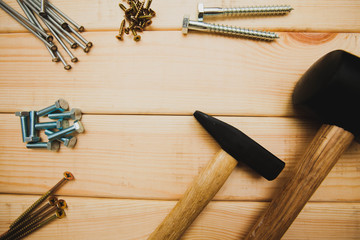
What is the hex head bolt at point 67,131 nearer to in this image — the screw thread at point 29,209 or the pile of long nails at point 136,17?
the screw thread at point 29,209

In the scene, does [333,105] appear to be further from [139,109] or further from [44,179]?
[44,179]

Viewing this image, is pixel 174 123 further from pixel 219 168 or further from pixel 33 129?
pixel 33 129

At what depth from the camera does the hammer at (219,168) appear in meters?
0.59

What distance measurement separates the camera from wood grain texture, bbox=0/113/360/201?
69 centimetres

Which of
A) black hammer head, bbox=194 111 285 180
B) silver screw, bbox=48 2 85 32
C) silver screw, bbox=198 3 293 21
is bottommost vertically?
black hammer head, bbox=194 111 285 180

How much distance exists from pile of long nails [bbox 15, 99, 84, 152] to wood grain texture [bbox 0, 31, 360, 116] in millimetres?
40

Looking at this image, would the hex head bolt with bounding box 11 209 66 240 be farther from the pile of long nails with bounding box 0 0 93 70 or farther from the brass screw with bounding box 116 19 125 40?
the brass screw with bounding box 116 19 125 40

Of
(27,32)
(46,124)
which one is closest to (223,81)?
(46,124)

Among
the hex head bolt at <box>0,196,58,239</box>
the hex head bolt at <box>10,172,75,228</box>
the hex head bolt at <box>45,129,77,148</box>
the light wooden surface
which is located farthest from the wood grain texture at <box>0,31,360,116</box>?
the hex head bolt at <box>0,196,58,239</box>

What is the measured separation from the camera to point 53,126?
27.9 inches

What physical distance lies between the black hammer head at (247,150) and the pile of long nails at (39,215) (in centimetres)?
55

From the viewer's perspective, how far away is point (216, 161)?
614 millimetres

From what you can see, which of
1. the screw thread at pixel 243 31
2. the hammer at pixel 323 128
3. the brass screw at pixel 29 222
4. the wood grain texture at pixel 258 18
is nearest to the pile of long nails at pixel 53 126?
the brass screw at pixel 29 222

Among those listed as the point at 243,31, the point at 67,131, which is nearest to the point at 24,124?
the point at 67,131
